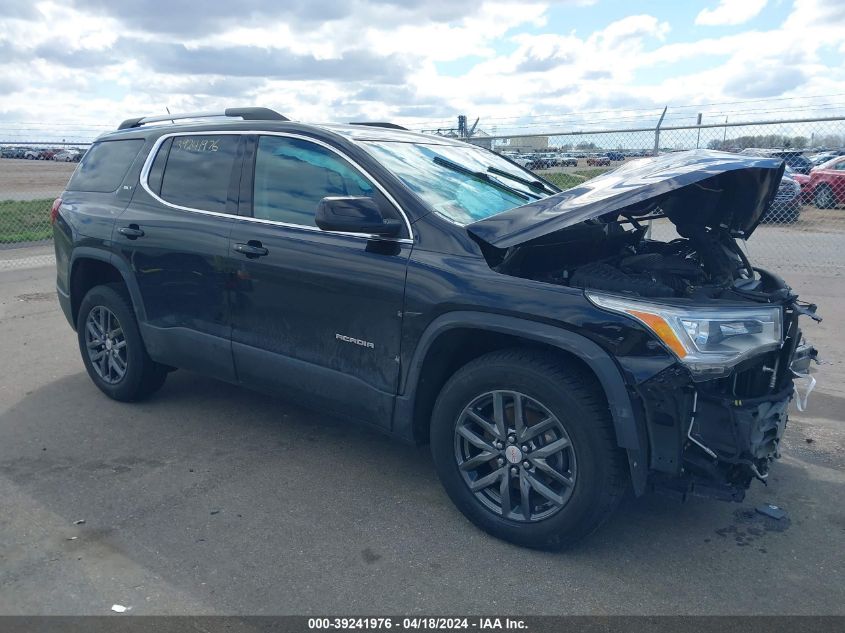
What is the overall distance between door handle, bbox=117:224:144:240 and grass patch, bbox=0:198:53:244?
7.79 m

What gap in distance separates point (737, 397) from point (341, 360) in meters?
1.92

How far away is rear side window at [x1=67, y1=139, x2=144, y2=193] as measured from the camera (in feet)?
17.7

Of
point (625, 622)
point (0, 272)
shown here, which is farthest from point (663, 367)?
point (0, 272)

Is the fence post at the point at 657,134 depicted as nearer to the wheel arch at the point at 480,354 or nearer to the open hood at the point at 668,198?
the open hood at the point at 668,198

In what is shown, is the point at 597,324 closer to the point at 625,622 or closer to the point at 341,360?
the point at 625,622

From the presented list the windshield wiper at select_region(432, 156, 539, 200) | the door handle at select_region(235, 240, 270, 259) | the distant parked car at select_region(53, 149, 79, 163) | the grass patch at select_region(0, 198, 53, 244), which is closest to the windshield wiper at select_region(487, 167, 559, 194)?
the windshield wiper at select_region(432, 156, 539, 200)

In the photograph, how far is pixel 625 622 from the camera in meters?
3.05

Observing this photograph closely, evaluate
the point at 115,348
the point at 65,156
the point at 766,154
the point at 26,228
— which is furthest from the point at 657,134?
the point at 65,156

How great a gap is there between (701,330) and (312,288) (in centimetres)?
196

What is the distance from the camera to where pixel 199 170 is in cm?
489

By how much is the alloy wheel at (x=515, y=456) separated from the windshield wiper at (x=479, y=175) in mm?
1505

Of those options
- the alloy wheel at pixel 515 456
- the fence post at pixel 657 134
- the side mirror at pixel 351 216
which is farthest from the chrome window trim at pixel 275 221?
the fence post at pixel 657 134

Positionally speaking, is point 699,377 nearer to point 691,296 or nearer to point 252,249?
point 691,296

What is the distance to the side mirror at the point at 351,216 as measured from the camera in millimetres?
3729
